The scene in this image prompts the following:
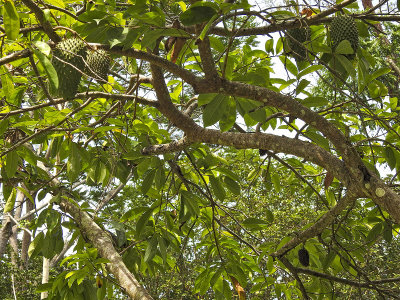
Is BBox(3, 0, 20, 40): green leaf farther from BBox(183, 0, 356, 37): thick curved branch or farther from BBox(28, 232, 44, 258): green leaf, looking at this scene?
BBox(28, 232, 44, 258): green leaf

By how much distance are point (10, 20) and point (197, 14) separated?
1.49 ft

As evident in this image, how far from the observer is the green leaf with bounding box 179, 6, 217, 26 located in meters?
1.17

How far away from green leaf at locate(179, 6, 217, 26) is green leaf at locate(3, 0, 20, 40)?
402 mm

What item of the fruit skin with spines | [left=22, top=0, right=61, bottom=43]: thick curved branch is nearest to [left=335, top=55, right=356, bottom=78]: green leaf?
[left=22, top=0, right=61, bottom=43]: thick curved branch

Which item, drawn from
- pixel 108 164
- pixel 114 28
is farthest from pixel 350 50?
pixel 108 164

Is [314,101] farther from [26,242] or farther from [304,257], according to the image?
[26,242]

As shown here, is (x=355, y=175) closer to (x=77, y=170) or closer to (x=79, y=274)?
(x=77, y=170)

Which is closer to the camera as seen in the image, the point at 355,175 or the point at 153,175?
the point at 355,175

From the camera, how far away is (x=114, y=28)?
4.64ft

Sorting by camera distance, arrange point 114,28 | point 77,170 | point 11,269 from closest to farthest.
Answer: point 114,28, point 77,170, point 11,269

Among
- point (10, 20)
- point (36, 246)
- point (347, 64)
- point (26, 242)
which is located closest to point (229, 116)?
point (347, 64)

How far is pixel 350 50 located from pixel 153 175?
119 centimetres

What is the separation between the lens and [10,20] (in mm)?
1114

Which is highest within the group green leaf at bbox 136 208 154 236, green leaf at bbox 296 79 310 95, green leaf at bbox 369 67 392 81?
green leaf at bbox 296 79 310 95
